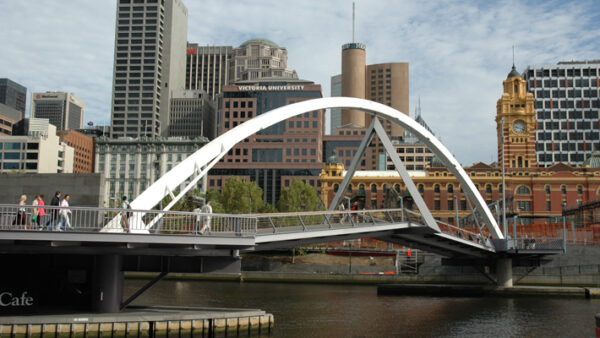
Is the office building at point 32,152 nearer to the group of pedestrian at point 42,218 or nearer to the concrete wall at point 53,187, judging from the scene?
the concrete wall at point 53,187

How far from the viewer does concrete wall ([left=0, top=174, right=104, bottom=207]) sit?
30.8 metres

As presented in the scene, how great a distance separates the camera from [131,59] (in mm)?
175375

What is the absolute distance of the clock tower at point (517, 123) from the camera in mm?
113875

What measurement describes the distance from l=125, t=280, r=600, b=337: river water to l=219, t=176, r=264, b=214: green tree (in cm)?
2639

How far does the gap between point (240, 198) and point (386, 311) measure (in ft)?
153

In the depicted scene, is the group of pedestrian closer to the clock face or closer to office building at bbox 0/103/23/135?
the clock face

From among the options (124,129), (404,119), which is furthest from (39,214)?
(124,129)

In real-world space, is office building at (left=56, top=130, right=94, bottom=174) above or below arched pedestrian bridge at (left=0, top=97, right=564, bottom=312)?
above

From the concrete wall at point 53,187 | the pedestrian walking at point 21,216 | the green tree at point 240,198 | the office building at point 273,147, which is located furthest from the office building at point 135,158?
the pedestrian walking at point 21,216

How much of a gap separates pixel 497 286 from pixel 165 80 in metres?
145

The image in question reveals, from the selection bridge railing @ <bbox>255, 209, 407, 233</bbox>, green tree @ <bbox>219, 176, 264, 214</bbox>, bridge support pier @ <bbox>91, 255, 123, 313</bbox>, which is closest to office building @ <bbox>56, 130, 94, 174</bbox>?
green tree @ <bbox>219, 176, 264, 214</bbox>

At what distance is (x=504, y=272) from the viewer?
5334 centimetres

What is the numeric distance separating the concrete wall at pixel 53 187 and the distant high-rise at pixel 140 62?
476ft

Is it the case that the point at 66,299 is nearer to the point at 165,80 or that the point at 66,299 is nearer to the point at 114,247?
the point at 114,247
